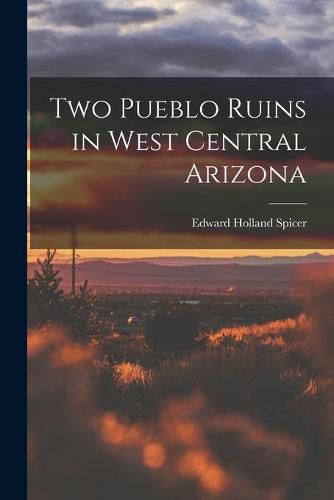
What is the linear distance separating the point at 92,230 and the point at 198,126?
1017 mm

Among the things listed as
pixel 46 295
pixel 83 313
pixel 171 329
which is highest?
pixel 46 295

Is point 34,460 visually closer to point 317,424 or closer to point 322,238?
point 317,424

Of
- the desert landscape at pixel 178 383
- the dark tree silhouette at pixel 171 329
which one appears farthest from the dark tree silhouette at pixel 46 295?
the dark tree silhouette at pixel 171 329

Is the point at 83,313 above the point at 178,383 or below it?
above

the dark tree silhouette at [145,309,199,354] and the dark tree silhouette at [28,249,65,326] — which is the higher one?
the dark tree silhouette at [28,249,65,326]

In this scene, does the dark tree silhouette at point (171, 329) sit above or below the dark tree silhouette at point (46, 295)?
below

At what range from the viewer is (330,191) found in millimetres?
6613

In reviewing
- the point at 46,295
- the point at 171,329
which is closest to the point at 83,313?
the point at 46,295

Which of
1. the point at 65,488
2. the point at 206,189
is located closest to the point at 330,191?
the point at 206,189

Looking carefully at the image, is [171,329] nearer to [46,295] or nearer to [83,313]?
[83,313]

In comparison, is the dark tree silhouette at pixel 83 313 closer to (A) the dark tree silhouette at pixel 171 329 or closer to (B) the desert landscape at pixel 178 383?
(B) the desert landscape at pixel 178 383

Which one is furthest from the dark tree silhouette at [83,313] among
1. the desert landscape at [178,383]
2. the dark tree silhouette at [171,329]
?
the dark tree silhouette at [171,329]

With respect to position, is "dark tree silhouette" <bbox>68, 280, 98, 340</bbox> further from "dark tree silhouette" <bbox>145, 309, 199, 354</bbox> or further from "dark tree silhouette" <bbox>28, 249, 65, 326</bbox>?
"dark tree silhouette" <bbox>145, 309, 199, 354</bbox>

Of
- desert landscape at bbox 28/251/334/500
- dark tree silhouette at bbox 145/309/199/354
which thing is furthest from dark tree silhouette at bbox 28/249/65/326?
dark tree silhouette at bbox 145/309/199/354
